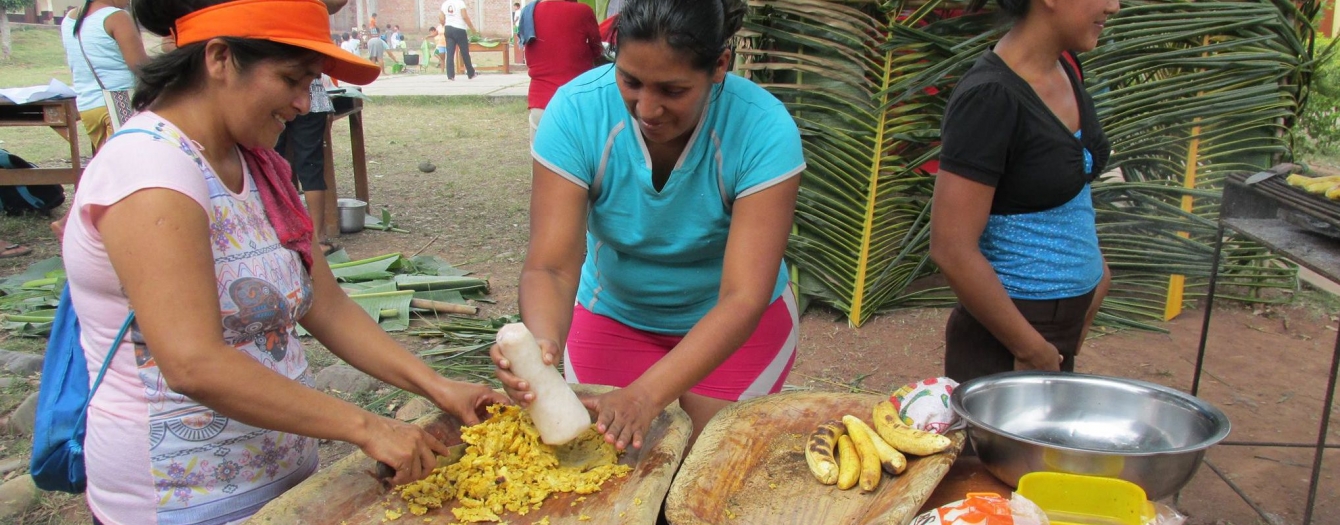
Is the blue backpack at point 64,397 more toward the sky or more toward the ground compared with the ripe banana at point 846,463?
more toward the sky

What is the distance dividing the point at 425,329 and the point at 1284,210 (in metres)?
4.01

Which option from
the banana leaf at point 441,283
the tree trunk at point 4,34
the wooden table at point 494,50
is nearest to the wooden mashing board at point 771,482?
the banana leaf at point 441,283

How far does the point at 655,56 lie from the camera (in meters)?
1.98

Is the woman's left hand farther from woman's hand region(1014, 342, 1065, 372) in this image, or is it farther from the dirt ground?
the dirt ground

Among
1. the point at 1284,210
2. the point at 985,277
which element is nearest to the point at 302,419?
the point at 985,277

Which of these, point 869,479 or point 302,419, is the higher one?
point 302,419

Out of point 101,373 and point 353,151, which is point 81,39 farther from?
point 101,373

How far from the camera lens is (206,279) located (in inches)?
60.8

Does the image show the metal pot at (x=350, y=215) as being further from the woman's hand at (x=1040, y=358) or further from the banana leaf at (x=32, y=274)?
the woman's hand at (x=1040, y=358)

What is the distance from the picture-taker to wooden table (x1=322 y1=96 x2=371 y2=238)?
286 inches

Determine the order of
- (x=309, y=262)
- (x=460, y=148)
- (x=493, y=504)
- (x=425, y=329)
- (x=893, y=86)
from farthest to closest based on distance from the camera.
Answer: (x=460, y=148) < (x=425, y=329) < (x=893, y=86) < (x=309, y=262) < (x=493, y=504)

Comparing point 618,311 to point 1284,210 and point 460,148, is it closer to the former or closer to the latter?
point 1284,210

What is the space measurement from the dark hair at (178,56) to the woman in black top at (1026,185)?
144cm

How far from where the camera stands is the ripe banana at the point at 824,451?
6.25 ft
